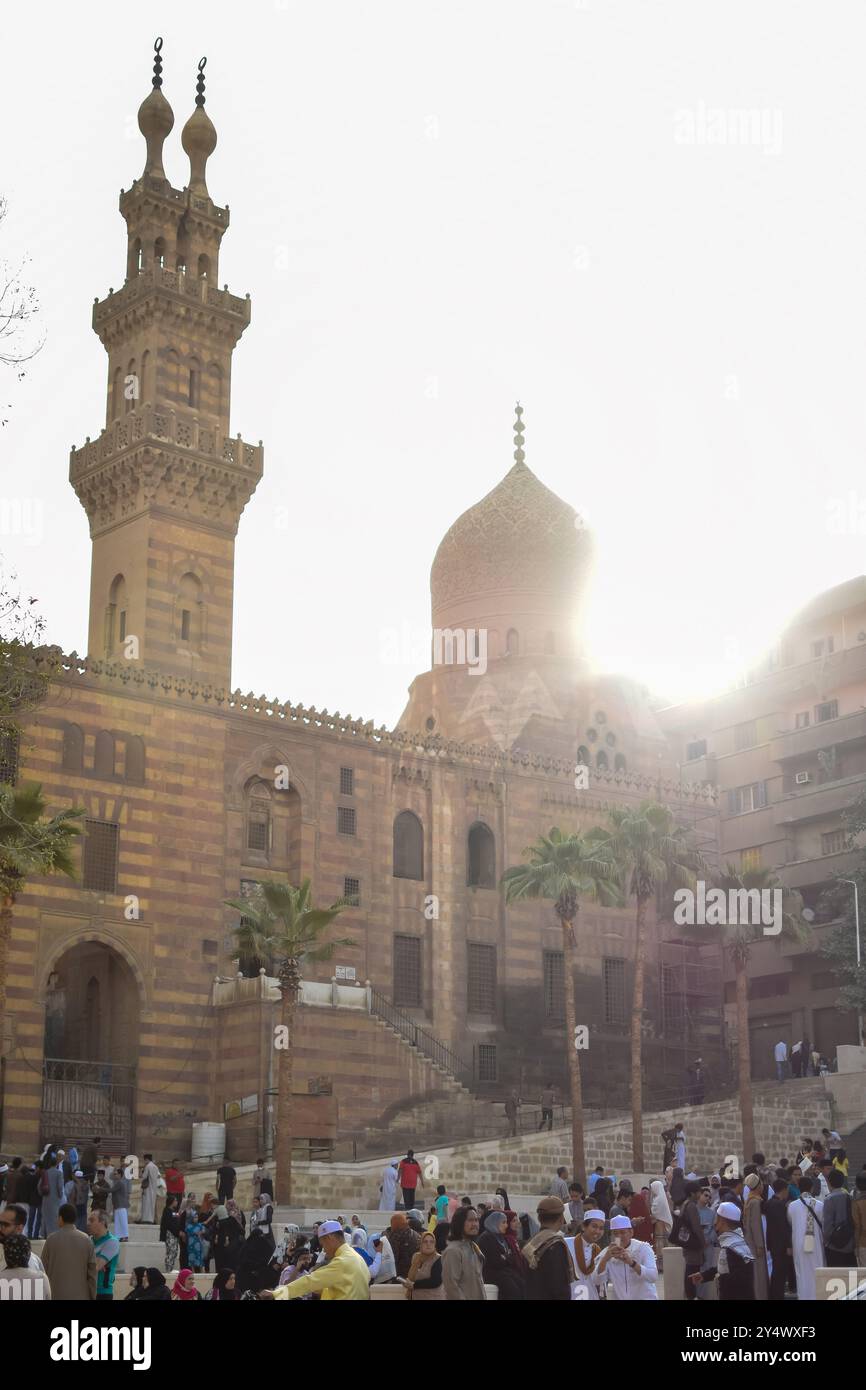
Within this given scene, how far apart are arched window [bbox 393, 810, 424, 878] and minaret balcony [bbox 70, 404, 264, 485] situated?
889 cm

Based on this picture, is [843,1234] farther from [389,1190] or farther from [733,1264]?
[389,1190]

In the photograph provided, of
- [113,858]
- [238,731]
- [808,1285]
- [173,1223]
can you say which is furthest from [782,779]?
[808,1285]

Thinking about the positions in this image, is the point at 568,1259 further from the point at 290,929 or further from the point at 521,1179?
the point at 521,1179

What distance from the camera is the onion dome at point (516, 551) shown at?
51.9m

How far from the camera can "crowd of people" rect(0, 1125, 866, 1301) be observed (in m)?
11.9

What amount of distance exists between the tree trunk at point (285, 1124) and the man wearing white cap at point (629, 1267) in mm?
17885

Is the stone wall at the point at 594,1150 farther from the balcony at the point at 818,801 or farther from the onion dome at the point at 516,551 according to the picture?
the onion dome at the point at 516,551

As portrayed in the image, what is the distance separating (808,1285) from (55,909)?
71.0 feet

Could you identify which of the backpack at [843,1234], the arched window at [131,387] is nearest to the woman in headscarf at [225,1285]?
the backpack at [843,1234]

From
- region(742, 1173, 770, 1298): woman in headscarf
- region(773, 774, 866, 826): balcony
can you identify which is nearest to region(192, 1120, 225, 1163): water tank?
region(773, 774, 866, 826): balcony

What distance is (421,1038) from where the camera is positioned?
135 ft

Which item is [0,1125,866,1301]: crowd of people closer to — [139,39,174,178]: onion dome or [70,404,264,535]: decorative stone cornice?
[70,404,264,535]: decorative stone cornice

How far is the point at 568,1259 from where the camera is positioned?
11906 mm

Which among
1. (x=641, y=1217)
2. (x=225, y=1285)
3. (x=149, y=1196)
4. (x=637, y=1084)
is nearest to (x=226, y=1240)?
(x=641, y=1217)
